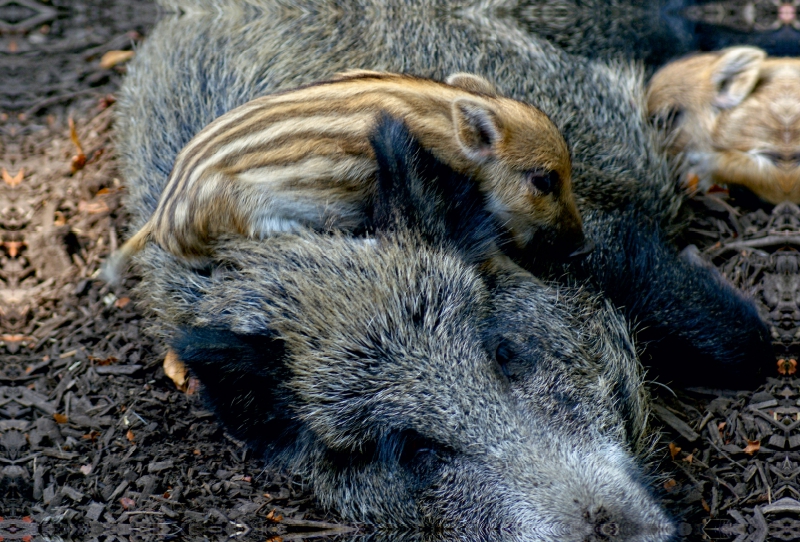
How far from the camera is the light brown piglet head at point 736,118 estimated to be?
4.69 meters

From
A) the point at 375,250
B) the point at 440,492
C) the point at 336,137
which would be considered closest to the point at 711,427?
the point at 440,492

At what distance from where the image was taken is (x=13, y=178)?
16.3ft

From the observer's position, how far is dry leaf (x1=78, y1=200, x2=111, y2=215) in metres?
5.17

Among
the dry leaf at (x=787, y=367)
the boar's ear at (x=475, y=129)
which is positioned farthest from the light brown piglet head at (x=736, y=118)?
the boar's ear at (x=475, y=129)

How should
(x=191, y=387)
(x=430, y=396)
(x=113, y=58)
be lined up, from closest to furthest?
(x=430, y=396) → (x=191, y=387) → (x=113, y=58)

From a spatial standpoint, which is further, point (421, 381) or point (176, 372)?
point (176, 372)

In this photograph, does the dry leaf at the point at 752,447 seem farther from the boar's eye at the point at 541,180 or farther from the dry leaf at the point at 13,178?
the dry leaf at the point at 13,178

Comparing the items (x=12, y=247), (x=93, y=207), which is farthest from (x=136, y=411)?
(x=93, y=207)

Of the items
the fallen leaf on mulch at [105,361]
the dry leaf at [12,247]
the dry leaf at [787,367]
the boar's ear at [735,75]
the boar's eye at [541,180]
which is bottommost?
the dry leaf at [787,367]

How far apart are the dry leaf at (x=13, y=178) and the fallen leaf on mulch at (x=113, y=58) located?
47.9 inches

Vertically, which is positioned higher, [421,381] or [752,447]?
[421,381]

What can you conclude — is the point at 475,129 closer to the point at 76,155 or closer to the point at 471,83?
the point at 471,83

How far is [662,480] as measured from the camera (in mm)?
3525

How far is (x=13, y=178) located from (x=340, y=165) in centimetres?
257
